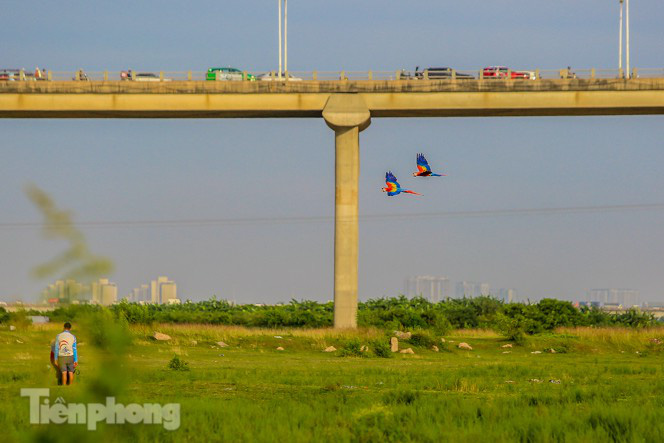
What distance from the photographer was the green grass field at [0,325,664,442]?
452 inches

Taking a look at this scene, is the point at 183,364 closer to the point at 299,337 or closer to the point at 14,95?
the point at 299,337

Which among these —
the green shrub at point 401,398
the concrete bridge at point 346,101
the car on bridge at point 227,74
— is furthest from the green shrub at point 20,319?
the car on bridge at point 227,74

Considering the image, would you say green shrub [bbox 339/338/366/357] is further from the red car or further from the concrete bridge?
the red car

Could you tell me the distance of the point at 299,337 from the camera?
4581 cm

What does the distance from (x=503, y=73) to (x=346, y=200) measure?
13.2 meters

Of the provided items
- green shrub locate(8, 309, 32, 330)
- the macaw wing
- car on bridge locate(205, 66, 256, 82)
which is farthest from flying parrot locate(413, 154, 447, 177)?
green shrub locate(8, 309, 32, 330)

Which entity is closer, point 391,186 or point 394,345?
point 394,345

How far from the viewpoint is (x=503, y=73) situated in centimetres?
5891

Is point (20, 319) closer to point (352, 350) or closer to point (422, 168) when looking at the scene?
point (352, 350)

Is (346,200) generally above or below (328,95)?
below

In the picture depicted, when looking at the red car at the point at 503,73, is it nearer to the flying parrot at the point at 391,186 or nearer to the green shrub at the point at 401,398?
the flying parrot at the point at 391,186

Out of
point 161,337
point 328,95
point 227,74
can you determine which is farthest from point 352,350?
point 227,74

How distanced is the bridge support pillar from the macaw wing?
3.65 meters

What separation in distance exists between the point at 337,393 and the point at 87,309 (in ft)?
62.4
